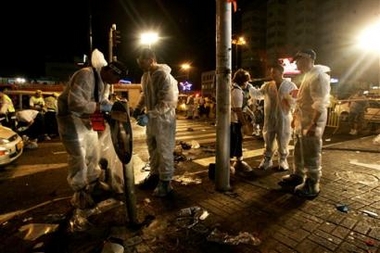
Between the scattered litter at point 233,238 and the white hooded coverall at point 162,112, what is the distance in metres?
1.40

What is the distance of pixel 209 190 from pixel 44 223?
8.03ft

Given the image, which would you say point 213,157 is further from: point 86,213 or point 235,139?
point 86,213

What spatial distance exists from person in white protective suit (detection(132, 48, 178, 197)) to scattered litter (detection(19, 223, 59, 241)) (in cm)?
151

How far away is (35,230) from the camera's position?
10.9 feet

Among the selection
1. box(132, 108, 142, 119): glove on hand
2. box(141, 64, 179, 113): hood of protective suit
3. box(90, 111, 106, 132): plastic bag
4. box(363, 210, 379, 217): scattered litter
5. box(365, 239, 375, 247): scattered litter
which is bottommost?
box(365, 239, 375, 247): scattered litter

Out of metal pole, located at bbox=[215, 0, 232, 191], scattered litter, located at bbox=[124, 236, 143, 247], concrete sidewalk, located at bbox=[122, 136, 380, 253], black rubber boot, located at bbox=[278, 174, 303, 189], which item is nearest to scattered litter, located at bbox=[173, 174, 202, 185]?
concrete sidewalk, located at bbox=[122, 136, 380, 253]

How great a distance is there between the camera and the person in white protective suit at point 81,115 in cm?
360

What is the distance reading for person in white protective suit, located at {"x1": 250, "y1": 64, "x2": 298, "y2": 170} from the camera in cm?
549

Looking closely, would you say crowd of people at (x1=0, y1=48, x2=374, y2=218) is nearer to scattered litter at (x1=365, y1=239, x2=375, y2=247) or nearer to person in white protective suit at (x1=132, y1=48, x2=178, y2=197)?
person in white protective suit at (x1=132, y1=48, x2=178, y2=197)

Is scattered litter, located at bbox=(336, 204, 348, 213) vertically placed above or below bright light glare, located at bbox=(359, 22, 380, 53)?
below

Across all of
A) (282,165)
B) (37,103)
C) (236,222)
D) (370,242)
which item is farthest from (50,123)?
(370,242)

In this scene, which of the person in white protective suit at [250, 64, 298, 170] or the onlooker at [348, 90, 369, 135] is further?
the onlooker at [348, 90, 369, 135]

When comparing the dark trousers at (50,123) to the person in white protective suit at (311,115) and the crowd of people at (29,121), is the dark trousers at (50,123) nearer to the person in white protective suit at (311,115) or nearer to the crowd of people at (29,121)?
the crowd of people at (29,121)

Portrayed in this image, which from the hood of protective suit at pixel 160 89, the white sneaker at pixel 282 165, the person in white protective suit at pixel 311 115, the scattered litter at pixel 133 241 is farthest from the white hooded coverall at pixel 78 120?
the white sneaker at pixel 282 165
